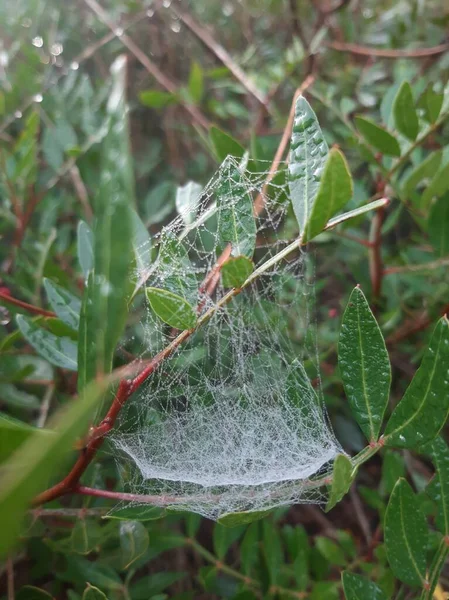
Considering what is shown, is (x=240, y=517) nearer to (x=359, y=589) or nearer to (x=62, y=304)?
(x=359, y=589)

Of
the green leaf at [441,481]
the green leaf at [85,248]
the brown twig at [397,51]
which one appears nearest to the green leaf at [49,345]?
the green leaf at [85,248]

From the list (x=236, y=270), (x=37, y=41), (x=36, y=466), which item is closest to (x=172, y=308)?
(x=236, y=270)

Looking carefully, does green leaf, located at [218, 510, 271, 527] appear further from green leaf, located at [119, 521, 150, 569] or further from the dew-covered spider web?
green leaf, located at [119, 521, 150, 569]

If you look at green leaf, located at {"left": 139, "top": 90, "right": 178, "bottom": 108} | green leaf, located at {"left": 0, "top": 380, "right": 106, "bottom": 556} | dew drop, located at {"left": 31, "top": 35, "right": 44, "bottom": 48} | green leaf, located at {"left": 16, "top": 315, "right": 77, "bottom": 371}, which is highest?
dew drop, located at {"left": 31, "top": 35, "right": 44, "bottom": 48}

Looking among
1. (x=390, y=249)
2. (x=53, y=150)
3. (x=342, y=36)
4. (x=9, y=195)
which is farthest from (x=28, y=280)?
(x=342, y=36)

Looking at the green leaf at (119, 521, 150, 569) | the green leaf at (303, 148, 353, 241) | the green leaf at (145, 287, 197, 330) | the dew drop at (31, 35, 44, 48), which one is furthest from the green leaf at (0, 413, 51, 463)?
the dew drop at (31, 35, 44, 48)

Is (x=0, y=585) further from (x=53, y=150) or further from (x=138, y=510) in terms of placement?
(x=53, y=150)
